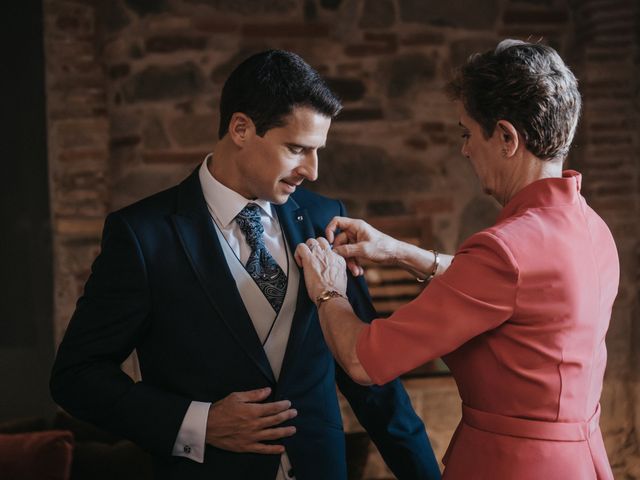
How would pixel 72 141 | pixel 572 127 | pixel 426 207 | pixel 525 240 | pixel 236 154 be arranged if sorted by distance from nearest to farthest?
pixel 525 240, pixel 572 127, pixel 236 154, pixel 72 141, pixel 426 207

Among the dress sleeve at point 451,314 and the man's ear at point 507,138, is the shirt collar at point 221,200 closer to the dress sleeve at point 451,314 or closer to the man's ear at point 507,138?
the dress sleeve at point 451,314

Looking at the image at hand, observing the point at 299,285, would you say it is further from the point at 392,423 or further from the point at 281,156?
the point at 392,423

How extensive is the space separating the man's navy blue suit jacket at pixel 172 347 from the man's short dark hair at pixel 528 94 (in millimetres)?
607

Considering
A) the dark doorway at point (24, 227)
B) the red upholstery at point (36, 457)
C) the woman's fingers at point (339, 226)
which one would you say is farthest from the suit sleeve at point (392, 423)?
the dark doorway at point (24, 227)

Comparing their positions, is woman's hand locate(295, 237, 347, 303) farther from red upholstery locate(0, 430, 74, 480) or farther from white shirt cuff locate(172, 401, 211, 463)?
red upholstery locate(0, 430, 74, 480)

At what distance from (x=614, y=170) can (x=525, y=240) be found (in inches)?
100

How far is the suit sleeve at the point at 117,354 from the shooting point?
62.8 inches

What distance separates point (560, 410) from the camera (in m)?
1.44

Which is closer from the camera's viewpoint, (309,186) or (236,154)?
(236,154)

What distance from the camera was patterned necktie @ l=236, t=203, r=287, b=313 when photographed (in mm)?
1733

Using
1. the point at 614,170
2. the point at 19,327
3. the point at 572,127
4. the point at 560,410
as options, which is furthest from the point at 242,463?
the point at 614,170

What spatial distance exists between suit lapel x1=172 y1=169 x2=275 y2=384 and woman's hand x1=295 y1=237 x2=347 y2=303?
16 cm

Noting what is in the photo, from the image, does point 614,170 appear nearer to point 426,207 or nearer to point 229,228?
point 426,207

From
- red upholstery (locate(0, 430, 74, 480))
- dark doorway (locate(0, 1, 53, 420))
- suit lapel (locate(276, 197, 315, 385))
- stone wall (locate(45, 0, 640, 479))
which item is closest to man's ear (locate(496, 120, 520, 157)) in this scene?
suit lapel (locate(276, 197, 315, 385))
